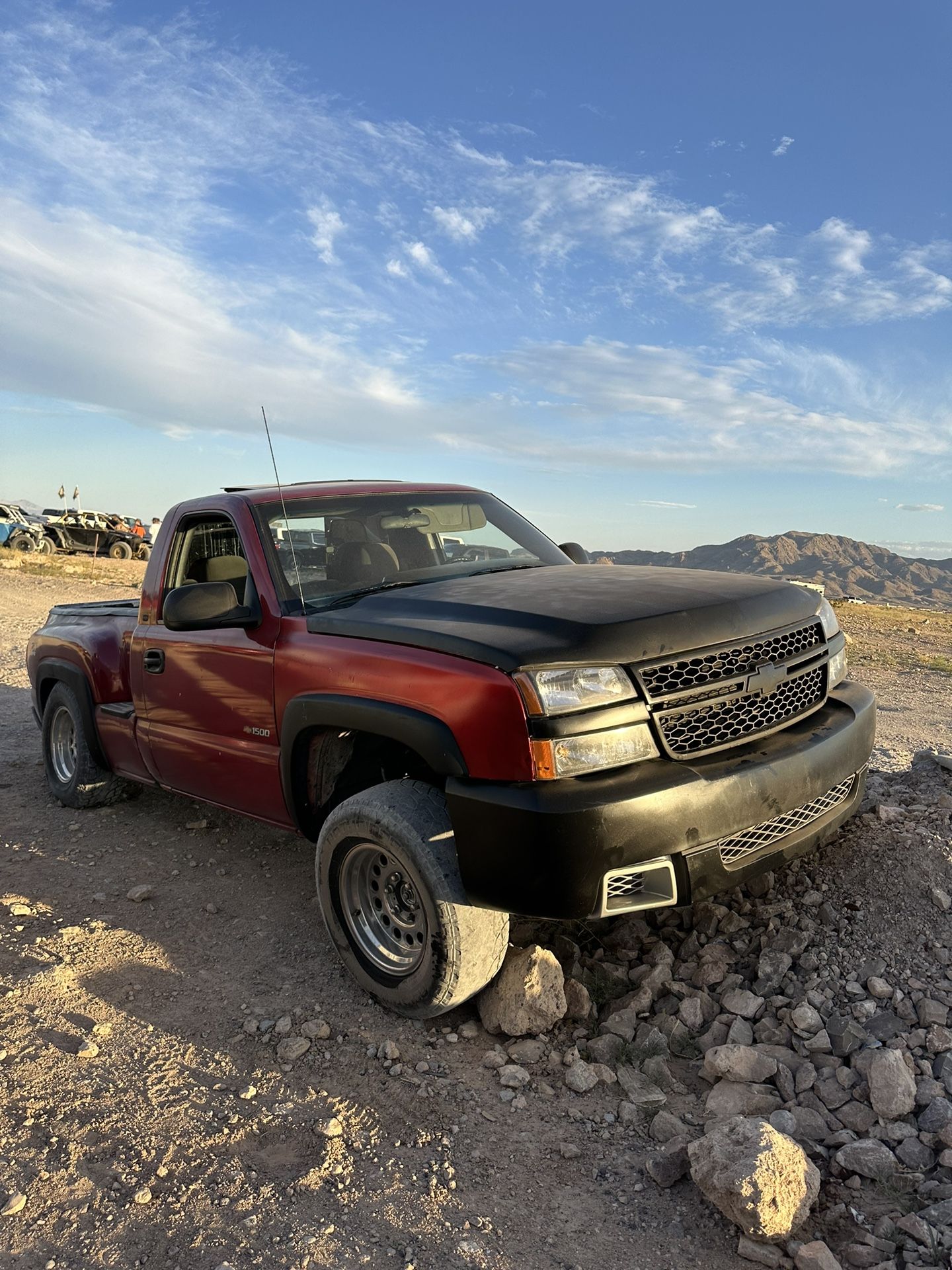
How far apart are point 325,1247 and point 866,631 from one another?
59.9ft

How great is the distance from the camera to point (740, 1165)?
230 centimetres

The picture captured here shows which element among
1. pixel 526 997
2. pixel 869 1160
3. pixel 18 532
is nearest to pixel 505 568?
pixel 526 997

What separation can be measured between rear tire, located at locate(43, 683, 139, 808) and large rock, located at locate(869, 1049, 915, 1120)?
A: 14.9 feet

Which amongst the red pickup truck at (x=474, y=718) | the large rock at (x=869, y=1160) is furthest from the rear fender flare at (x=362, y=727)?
the large rock at (x=869, y=1160)

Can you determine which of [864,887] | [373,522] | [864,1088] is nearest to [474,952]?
[864,1088]

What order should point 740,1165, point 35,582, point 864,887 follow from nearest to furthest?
point 740,1165 < point 864,887 < point 35,582

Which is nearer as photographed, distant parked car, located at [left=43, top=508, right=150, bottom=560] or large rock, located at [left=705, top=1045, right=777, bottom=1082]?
large rock, located at [left=705, top=1045, right=777, bottom=1082]

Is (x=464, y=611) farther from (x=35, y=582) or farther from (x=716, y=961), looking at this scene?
(x=35, y=582)

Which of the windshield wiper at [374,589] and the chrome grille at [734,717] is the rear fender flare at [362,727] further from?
the chrome grille at [734,717]

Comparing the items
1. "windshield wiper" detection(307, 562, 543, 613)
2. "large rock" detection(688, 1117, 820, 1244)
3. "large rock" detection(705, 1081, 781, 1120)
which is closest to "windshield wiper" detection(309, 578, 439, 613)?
"windshield wiper" detection(307, 562, 543, 613)

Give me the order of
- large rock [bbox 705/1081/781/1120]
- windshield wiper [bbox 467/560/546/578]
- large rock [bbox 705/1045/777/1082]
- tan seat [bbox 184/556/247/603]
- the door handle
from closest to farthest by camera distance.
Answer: large rock [bbox 705/1081/781/1120] → large rock [bbox 705/1045/777/1082] → windshield wiper [bbox 467/560/546/578] → tan seat [bbox 184/556/247/603] → the door handle

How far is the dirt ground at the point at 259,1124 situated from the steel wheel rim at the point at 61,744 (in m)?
1.54

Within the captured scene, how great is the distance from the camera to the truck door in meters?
3.94

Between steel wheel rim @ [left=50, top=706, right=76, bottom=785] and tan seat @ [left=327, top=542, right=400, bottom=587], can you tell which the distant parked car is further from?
tan seat @ [left=327, top=542, right=400, bottom=587]
